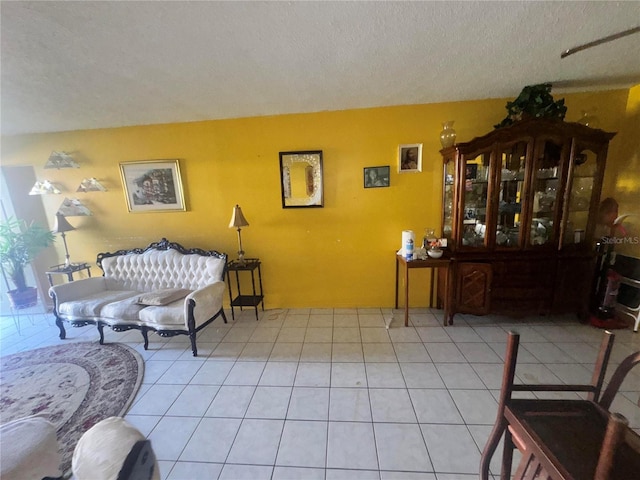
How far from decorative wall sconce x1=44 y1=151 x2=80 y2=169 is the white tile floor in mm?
2091

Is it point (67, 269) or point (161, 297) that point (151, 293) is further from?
point (67, 269)

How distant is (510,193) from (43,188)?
225 inches

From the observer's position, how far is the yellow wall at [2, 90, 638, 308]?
9.66 feet

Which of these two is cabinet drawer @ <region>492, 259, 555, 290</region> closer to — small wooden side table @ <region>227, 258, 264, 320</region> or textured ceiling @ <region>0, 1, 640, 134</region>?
textured ceiling @ <region>0, 1, 640, 134</region>

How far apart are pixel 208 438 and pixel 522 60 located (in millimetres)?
3606

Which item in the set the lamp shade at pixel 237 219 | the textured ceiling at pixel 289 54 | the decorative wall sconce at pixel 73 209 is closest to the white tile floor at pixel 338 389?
the lamp shade at pixel 237 219

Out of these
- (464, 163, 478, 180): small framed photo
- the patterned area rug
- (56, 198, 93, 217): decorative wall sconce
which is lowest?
the patterned area rug

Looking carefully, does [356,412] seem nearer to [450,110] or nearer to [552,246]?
[552,246]

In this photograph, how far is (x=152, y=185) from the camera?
3.25 meters

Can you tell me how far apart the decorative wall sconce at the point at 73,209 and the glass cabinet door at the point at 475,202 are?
4.72 metres

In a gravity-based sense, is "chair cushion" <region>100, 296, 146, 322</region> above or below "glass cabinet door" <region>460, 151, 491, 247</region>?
below

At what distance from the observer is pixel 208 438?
5.22ft

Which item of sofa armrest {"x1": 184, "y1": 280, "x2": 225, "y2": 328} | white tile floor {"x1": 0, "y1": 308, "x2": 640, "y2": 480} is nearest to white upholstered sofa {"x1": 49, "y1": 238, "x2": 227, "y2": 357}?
sofa armrest {"x1": 184, "y1": 280, "x2": 225, "y2": 328}

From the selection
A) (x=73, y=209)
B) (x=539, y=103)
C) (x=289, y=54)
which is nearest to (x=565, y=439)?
(x=289, y=54)
